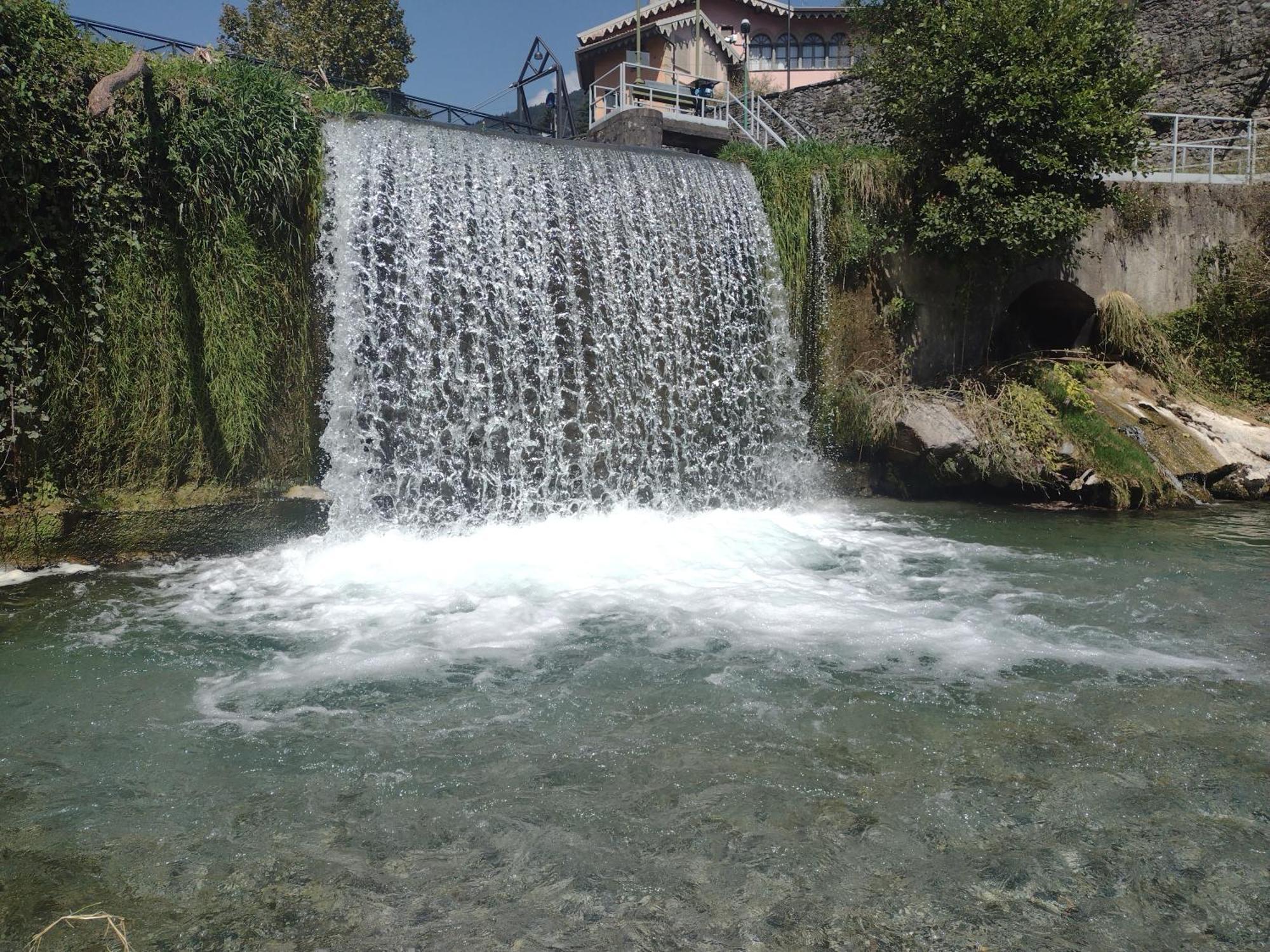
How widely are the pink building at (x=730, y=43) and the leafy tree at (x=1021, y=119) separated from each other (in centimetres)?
1200

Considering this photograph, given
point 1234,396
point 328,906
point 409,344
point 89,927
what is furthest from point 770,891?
point 1234,396

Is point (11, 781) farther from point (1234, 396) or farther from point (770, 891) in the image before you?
point (1234, 396)

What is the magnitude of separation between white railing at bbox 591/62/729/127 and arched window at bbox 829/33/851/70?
602 inches

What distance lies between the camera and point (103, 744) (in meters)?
4.03

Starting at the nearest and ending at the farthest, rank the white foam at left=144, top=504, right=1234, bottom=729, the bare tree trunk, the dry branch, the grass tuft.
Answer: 1. the dry branch
2. the white foam at left=144, top=504, right=1234, bottom=729
3. the bare tree trunk
4. the grass tuft

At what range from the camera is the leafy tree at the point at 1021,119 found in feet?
32.8

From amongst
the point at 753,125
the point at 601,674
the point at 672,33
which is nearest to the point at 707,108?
the point at 753,125

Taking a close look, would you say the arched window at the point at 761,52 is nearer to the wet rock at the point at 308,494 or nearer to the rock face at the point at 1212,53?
the rock face at the point at 1212,53

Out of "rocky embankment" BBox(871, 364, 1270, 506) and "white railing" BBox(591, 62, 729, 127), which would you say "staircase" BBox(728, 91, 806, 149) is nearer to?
"white railing" BBox(591, 62, 729, 127)

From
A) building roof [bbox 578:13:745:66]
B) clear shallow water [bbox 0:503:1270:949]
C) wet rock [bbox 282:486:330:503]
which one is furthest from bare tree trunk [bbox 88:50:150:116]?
building roof [bbox 578:13:745:66]

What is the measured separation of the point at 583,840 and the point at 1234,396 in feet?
39.2

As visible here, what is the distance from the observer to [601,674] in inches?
191

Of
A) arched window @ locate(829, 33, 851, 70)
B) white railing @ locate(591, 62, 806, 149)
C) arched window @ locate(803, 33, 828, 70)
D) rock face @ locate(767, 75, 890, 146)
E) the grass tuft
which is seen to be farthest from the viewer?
arched window @ locate(803, 33, 828, 70)

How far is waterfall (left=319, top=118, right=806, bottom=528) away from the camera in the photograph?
7.93m
